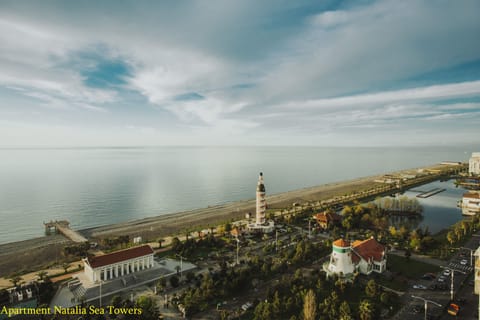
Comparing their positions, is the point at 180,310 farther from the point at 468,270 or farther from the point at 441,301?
the point at 468,270

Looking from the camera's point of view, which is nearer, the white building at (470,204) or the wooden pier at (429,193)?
the white building at (470,204)

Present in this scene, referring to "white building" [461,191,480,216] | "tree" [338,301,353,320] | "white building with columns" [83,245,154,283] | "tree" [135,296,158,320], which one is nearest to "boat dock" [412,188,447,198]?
"white building" [461,191,480,216]

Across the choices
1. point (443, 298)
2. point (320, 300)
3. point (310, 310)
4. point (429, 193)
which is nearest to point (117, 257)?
point (310, 310)

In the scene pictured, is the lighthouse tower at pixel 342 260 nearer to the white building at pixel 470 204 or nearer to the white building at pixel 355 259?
the white building at pixel 355 259

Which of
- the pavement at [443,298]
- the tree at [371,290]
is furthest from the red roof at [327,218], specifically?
the tree at [371,290]

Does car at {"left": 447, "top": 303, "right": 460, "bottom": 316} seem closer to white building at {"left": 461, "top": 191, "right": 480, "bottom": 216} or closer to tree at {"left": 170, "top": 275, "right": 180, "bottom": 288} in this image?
tree at {"left": 170, "top": 275, "right": 180, "bottom": 288}
